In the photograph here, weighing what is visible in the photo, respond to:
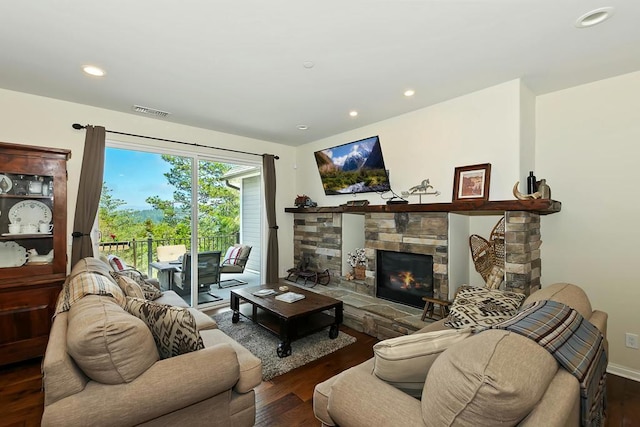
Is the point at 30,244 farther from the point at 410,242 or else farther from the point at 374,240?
the point at 410,242

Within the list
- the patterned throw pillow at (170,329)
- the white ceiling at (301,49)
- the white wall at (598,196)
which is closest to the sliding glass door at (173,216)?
the white ceiling at (301,49)

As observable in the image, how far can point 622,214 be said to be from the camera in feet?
8.61

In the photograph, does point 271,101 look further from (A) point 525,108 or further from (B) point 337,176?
(A) point 525,108

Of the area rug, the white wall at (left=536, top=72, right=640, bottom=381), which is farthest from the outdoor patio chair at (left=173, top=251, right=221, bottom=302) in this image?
the white wall at (left=536, top=72, right=640, bottom=381)

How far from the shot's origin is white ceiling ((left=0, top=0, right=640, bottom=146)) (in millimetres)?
1836

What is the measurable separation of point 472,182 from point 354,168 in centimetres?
172

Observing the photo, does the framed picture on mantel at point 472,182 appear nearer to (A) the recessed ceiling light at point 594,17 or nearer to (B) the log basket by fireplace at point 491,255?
(B) the log basket by fireplace at point 491,255

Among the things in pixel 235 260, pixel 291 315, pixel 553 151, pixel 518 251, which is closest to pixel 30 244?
pixel 235 260

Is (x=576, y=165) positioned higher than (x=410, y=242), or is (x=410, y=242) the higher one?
(x=576, y=165)

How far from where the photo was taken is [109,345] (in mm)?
1288

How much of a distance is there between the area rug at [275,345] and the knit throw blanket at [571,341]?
2.00 metres

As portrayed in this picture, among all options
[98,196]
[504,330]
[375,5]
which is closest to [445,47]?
[375,5]

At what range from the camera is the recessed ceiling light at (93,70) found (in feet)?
8.32

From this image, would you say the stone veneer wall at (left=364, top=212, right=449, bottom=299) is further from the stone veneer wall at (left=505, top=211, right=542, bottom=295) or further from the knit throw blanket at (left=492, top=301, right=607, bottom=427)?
the knit throw blanket at (left=492, top=301, right=607, bottom=427)
